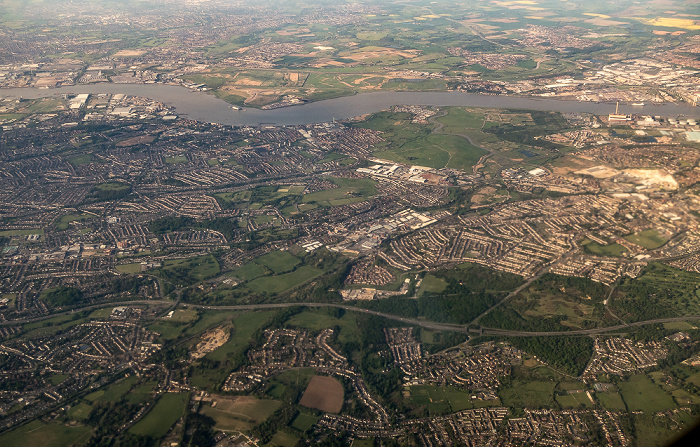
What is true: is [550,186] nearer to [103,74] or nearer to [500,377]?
[500,377]

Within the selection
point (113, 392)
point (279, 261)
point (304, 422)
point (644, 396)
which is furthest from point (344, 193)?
point (644, 396)

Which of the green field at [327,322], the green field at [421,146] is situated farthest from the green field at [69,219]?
the green field at [421,146]

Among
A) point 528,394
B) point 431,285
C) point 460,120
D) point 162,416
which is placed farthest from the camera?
point 460,120

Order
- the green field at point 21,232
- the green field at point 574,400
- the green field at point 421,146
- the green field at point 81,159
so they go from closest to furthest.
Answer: the green field at point 574,400 → the green field at point 21,232 → the green field at point 421,146 → the green field at point 81,159

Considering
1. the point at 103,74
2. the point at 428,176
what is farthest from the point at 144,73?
the point at 428,176

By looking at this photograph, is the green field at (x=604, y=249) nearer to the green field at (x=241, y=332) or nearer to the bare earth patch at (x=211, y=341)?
the green field at (x=241, y=332)

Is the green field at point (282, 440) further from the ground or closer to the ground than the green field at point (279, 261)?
closer to the ground

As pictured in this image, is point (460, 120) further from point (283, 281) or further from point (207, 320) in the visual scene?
point (207, 320)
